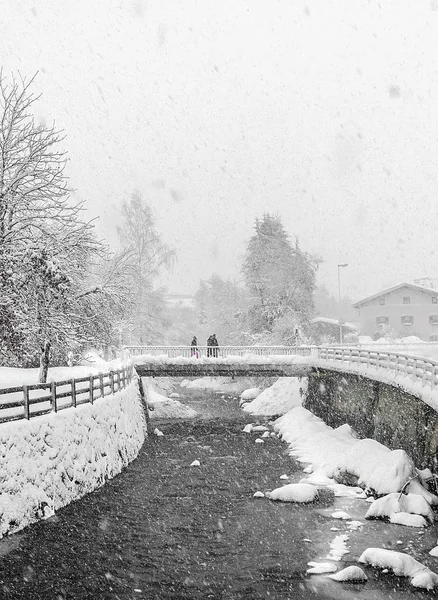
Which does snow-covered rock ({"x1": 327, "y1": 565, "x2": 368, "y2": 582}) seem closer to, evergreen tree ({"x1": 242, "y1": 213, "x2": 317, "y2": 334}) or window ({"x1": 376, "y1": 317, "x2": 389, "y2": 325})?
evergreen tree ({"x1": 242, "y1": 213, "x2": 317, "y2": 334})

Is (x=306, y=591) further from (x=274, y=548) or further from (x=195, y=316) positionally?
(x=195, y=316)

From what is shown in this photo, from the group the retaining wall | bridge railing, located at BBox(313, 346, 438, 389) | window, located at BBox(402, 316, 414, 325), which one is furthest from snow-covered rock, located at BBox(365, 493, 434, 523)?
window, located at BBox(402, 316, 414, 325)

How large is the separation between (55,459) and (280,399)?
82.2ft

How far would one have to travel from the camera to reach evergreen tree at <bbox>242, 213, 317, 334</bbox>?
48781mm

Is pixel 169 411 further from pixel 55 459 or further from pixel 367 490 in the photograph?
pixel 55 459

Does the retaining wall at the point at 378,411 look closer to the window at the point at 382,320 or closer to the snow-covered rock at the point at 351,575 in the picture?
the snow-covered rock at the point at 351,575

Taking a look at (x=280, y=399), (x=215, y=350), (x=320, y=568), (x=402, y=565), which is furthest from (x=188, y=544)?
(x=280, y=399)

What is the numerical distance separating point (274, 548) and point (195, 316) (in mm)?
84916

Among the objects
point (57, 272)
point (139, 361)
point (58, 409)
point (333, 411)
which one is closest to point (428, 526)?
point (58, 409)

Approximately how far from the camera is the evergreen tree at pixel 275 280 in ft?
160

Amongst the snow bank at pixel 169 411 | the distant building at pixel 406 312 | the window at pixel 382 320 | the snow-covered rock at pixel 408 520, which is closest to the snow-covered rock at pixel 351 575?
the snow-covered rock at pixel 408 520

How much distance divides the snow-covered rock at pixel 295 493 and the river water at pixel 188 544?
346 millimetres

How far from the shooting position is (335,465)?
18422mm

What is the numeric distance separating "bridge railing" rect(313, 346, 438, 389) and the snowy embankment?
2.28 metres
